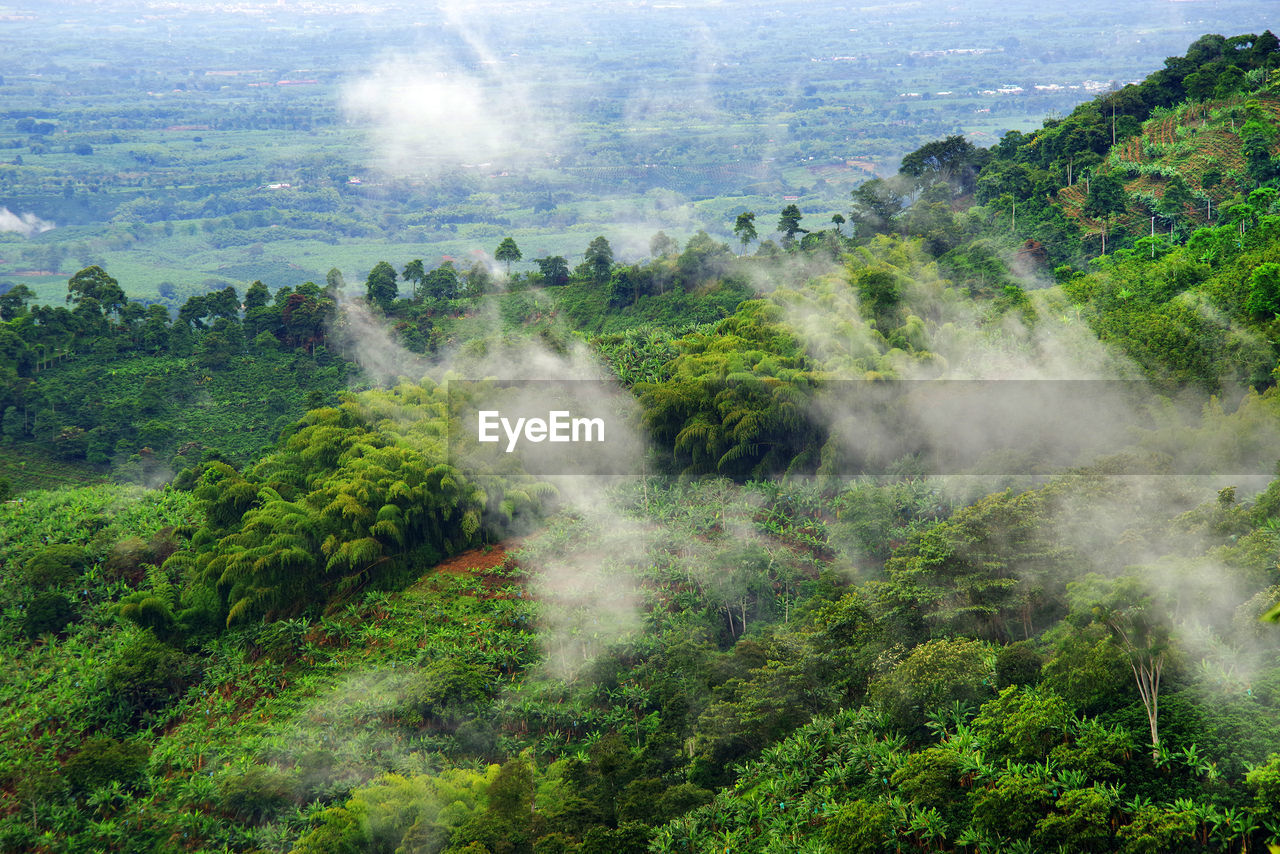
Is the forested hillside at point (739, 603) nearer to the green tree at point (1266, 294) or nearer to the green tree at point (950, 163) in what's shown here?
the green tree at point (1266, 294)

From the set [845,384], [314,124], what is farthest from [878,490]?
[314,124]

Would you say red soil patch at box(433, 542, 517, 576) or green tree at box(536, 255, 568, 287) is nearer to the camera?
red soil patch at box(433, 542, 517, 576)

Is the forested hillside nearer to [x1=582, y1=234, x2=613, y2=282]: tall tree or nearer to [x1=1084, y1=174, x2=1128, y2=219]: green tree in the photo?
[x1=1084, y1=174, x2=1128, y2=219]: green tree

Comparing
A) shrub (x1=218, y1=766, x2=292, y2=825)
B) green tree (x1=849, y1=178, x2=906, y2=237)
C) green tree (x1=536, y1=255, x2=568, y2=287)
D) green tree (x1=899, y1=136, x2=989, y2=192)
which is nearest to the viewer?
shrub (x1=218, y1=766, x2=292, y2=825)

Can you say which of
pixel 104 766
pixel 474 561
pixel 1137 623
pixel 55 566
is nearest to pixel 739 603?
pixel 474 561

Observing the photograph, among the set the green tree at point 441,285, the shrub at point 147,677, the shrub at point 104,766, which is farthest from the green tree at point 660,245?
the shrub at point 104,766

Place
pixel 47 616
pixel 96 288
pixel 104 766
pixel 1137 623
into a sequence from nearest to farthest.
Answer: pixel 1137 623, pixel 104 766, pixel 47 616, pixel 96 288

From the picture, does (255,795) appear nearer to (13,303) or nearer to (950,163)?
(13,303)

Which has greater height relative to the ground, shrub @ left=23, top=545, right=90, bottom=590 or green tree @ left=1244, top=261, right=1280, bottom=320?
green tree @ left=1244, top=261, right=1280, bottom=320

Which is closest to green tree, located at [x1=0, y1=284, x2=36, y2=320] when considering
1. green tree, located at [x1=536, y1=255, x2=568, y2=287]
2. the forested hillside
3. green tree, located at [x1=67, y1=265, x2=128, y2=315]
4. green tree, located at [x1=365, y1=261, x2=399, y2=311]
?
green tree, located at [x1=67, y1=265, x2=128, y2=315]

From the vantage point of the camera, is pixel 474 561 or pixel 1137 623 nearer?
pixel 1137 623
